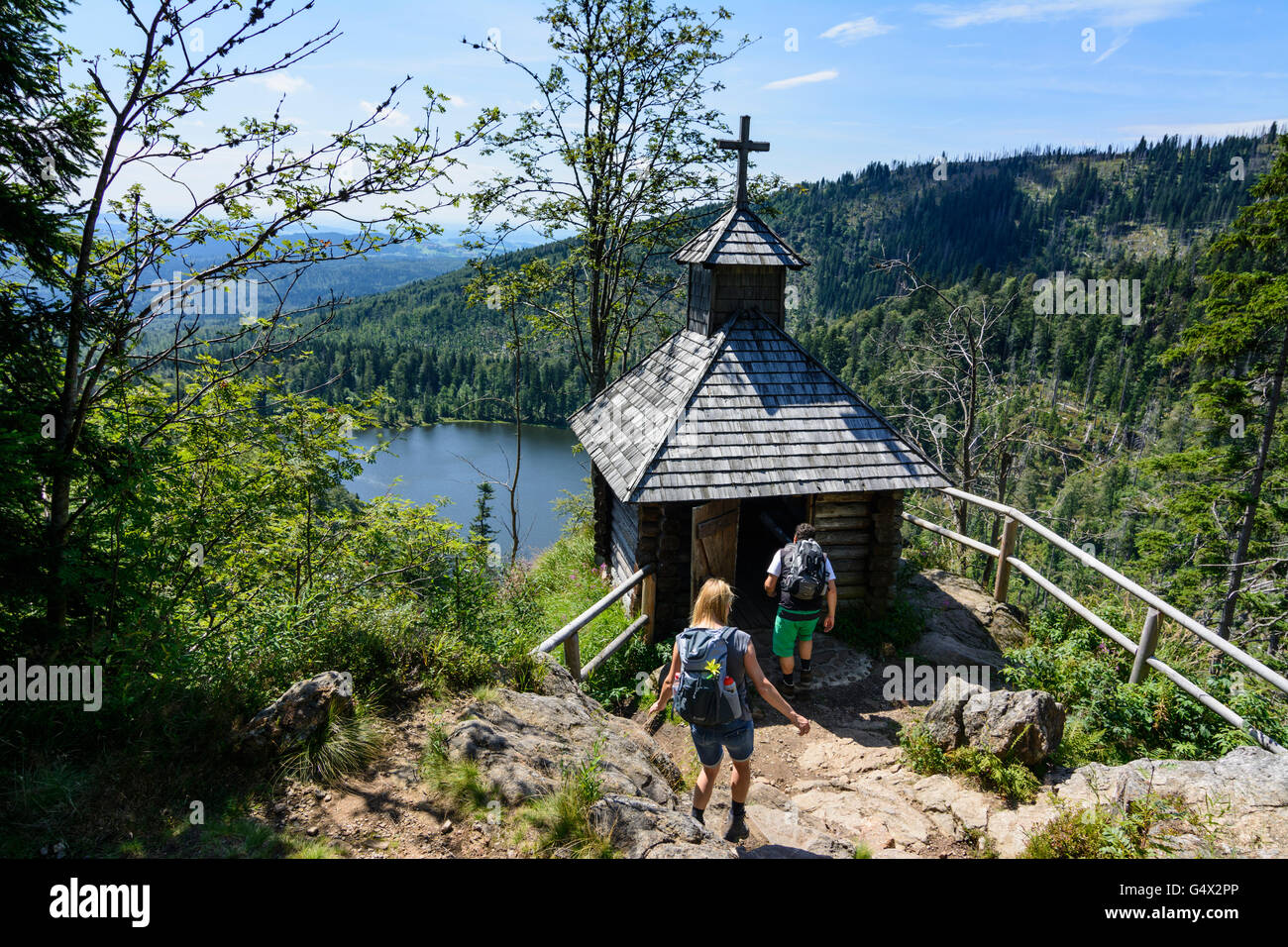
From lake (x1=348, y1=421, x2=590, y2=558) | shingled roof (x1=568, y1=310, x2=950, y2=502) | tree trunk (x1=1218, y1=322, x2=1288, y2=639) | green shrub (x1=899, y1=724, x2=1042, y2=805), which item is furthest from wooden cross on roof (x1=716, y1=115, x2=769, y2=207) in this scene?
lake (x1=348, y1=421, x2=590, y2=558)

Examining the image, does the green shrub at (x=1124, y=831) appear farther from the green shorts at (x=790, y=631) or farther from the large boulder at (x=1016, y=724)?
the green shorts at (x=790, y=631)

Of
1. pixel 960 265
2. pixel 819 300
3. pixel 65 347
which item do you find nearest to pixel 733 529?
pixel 65 347

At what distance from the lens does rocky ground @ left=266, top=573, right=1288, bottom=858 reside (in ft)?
11.9

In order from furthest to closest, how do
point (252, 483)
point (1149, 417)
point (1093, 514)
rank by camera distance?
point (1149, 417)
point (1093, 514)
point (252, 483)

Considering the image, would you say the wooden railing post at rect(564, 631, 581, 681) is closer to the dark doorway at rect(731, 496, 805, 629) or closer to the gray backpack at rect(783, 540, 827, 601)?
the gray backpack at rect(783, 540, 827, 601)

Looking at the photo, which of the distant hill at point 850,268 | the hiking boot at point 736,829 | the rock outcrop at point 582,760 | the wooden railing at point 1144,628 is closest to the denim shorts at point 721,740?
the rock outcrop at point 582,760

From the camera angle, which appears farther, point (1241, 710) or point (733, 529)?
point (733, 529)

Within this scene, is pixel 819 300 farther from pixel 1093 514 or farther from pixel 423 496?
pixel 423 496

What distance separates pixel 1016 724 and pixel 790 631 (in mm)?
2305

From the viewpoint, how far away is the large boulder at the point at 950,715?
5.77 metres

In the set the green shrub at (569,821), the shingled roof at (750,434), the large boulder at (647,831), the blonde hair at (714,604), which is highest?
the shingled roof at (750,434)

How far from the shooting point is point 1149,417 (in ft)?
295

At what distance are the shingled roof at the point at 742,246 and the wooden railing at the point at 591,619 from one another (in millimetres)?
4547

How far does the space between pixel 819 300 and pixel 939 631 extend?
173m
